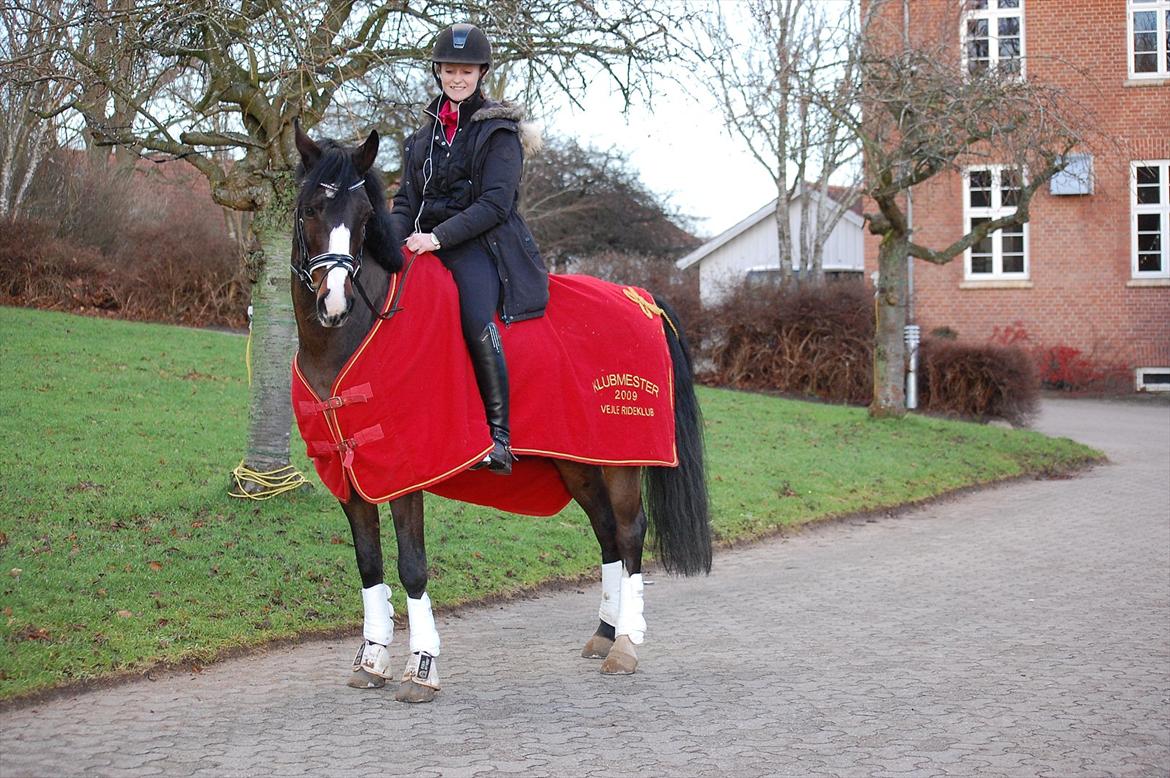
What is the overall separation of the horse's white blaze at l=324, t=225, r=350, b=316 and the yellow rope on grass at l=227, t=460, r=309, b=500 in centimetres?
417

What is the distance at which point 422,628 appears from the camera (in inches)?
214

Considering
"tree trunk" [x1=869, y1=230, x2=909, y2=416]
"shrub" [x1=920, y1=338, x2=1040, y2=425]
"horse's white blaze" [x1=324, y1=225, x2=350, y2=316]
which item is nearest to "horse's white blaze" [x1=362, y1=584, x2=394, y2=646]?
"horse's white blaze" [x1=324, y1=225, x2=350, y2=316]

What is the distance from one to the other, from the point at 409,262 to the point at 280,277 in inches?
135

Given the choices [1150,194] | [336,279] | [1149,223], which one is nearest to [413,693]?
[336,279]

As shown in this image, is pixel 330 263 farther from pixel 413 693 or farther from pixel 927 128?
pixel 927 128

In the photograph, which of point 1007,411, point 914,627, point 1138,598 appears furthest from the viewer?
point 1007,411

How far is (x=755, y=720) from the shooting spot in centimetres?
503

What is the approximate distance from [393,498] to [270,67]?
396 cm

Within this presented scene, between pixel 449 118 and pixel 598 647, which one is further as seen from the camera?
pixel 598 647

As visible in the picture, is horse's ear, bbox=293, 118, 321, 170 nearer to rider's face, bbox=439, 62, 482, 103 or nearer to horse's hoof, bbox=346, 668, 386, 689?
rider's face, bbox=439, 62, 482, 103

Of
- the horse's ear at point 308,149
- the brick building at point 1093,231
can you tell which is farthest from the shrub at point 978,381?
the horse's ear at point 308,149

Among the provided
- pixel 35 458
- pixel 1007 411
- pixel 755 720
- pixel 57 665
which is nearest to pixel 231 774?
pixel 57 665

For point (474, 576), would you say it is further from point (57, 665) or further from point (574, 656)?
point (57, 665)

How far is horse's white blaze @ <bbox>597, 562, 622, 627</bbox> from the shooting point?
20.8 feet
